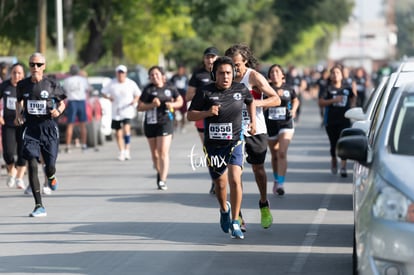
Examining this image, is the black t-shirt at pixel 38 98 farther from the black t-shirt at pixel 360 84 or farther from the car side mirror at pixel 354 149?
the black t-shirt at pixel 360 84

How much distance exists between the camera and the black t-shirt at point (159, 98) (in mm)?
16812

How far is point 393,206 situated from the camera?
23.4 feet

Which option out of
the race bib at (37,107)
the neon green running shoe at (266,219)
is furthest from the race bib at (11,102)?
the neon green running shoe at (266,219)

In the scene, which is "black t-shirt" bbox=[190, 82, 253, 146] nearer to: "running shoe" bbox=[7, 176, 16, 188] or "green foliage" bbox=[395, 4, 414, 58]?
"running shoe" bbox=[7, 176, 16, 188]

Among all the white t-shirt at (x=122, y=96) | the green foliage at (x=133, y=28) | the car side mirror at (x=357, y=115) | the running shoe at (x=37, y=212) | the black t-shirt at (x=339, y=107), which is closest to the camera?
the running shoe at (x=37, y=212)

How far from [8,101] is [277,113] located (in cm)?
399

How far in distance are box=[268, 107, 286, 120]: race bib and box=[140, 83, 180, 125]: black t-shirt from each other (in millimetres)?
1624

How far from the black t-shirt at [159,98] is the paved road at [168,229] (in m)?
1.00

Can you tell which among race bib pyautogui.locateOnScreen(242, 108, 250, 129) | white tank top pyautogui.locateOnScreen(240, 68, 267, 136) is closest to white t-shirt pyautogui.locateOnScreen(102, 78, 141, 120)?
white tank top pyautogui.locateOnScreen(240, 68, 267, 136)

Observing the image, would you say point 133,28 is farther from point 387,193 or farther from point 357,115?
point 387,193

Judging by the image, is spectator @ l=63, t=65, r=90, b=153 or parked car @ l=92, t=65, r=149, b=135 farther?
parked car @ l=92, t=65, r=149, b=135

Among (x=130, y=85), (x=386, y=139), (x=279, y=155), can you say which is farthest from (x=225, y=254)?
(x=130, y=85)

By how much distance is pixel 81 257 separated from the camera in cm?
1026

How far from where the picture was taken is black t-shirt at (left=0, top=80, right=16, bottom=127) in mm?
16891
